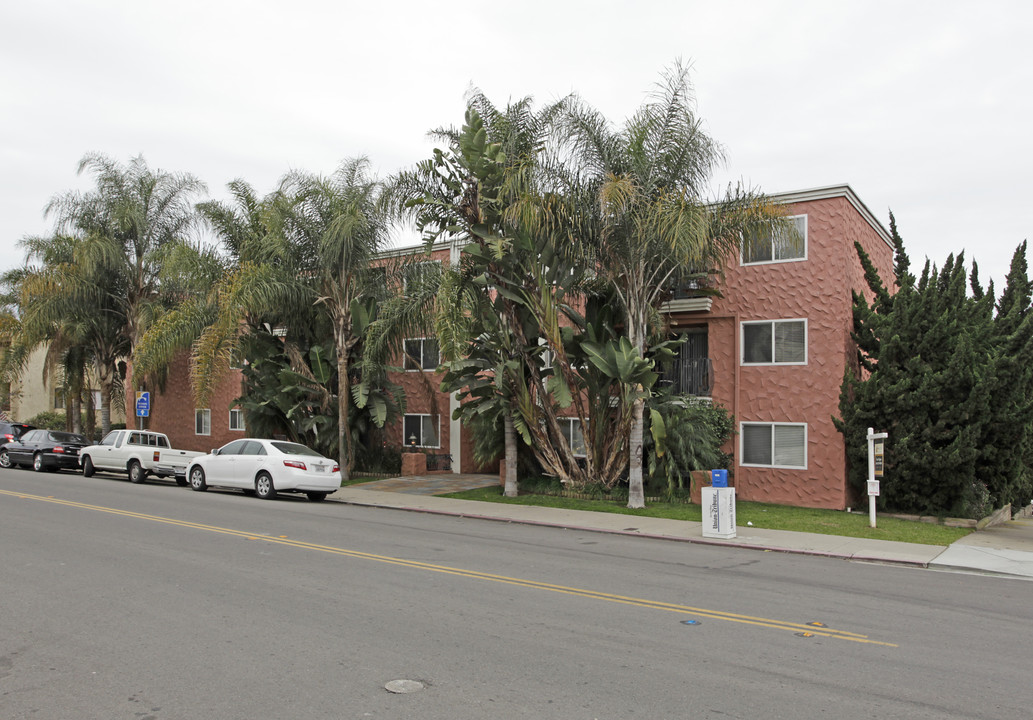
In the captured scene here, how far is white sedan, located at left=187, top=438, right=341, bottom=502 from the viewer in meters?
19.5

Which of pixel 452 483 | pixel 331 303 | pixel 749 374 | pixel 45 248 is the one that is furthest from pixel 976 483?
pixel 45 248

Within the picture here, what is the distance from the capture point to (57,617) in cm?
773

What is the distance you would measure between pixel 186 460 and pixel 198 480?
5.66 feet

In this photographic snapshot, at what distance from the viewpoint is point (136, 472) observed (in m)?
24.1

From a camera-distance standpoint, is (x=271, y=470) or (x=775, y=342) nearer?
(x=271, y=470)

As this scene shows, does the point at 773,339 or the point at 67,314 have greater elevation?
the point at 67,314

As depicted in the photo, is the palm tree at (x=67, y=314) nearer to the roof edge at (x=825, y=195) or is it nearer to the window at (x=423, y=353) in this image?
the window at (x=423, y=353)

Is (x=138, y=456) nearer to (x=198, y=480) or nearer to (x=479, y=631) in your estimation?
(x=198, y=480)

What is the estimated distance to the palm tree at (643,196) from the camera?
58.4 ft

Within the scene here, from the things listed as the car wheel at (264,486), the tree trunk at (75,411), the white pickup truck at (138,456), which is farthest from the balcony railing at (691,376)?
the tree trunk at (75,411)

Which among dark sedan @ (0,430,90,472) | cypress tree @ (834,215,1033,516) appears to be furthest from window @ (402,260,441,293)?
dark sedan @ (0,430,90,472)

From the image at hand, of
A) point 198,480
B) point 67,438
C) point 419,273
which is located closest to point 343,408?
point 198,480

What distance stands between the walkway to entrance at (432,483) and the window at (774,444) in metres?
7.25

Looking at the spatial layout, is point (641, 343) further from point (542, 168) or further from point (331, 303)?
point (331, 303)
